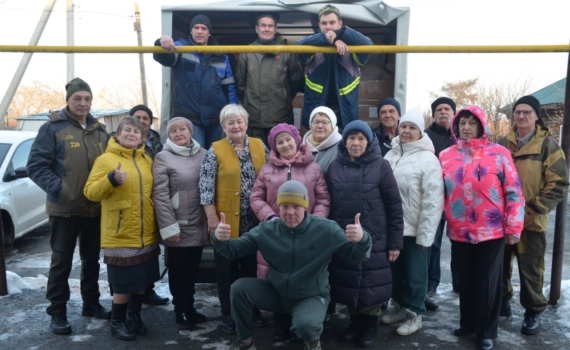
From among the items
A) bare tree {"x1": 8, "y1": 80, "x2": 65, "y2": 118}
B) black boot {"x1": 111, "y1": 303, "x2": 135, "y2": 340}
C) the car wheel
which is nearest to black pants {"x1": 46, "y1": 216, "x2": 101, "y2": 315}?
black boot {"x1": 111, "y1": 303, "x2": 135, "y2": 340}

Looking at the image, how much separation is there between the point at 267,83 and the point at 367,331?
2.37 metres

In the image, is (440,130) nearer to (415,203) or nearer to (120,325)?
(415,203)

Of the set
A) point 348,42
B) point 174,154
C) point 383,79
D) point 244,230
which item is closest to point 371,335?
point 244,230

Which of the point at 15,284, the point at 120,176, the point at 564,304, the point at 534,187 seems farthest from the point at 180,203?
the point at 564,304

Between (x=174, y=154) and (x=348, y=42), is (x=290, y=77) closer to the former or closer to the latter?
(x=348, y=42)

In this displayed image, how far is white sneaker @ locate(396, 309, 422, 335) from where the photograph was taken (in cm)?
377

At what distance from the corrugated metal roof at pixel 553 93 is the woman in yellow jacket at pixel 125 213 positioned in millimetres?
19040

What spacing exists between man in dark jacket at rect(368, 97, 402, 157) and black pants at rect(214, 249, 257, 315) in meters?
1.55

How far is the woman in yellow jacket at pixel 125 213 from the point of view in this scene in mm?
3422

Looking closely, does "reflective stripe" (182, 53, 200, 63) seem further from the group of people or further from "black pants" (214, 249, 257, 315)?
"black pants" (214, 249, 257, 315)

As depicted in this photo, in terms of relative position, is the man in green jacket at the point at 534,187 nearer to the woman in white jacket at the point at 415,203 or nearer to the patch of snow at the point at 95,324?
the woman in white jacket at the point at 415,203

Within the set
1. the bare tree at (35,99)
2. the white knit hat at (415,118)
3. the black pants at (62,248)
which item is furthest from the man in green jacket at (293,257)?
the bare tree at (35,99)

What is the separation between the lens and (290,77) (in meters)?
4.53

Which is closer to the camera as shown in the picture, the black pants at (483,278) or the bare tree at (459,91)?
the black pants at (483,278)
